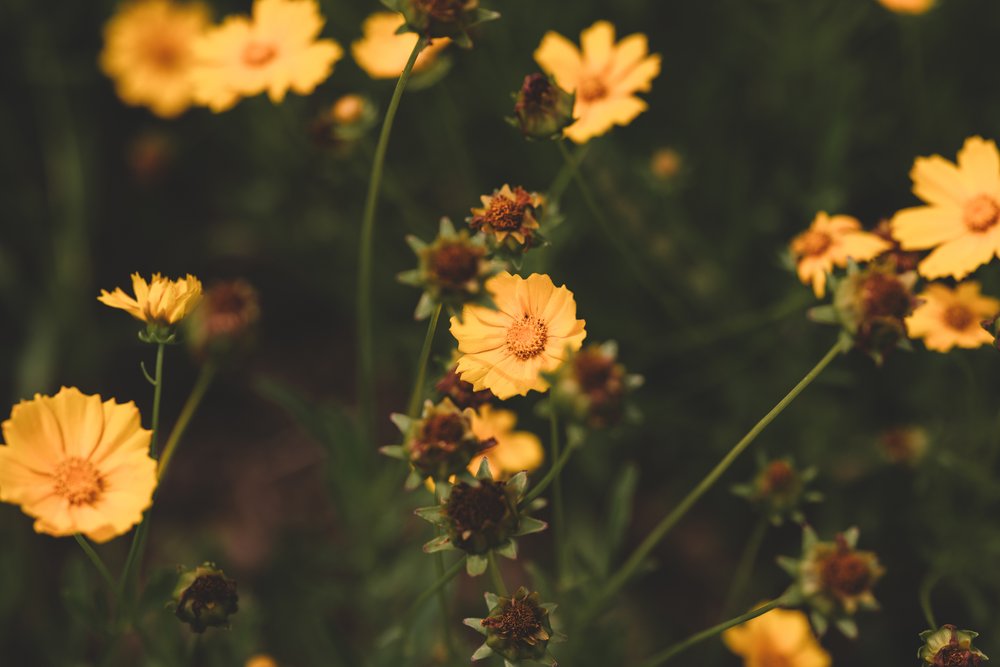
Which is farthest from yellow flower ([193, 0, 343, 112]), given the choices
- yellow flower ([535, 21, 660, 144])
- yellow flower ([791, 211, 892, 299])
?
yellow flower ([791, 211, 892, 299])

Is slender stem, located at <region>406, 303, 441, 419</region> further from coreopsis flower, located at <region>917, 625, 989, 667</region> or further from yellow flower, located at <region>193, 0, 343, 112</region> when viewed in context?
coreopsis flower, located at <region>917, 625, 989, 667</region>

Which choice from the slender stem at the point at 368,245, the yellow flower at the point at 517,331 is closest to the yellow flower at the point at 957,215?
the yellow flower at the point at 517,331

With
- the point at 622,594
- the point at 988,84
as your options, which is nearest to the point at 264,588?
the point at 622,594

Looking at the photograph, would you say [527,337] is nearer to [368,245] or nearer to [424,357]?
[424,357]

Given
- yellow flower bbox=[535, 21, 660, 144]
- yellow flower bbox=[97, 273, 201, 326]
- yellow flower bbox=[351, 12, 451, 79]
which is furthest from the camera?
yellow flower bbox=[351, 12, 451, 79]

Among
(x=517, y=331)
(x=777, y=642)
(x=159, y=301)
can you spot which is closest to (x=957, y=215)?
(x=517, y=331)
